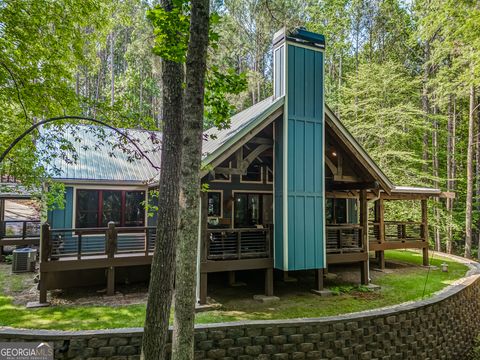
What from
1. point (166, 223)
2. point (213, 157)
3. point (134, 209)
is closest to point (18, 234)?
point (134, 209)

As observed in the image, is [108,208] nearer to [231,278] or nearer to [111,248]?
[111,248]

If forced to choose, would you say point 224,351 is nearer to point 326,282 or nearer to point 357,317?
point 357,317

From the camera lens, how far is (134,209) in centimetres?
1101

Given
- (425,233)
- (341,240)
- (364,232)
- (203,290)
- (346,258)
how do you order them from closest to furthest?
1. (203,290)
2. (346,258)
3. (341,240)
4. (364,232)
5. (425,233)

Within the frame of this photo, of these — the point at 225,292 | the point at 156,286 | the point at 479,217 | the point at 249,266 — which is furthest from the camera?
the point at 479,217

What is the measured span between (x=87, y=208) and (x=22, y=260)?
Result: 3073 mm

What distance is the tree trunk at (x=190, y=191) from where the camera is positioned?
11.5 ft

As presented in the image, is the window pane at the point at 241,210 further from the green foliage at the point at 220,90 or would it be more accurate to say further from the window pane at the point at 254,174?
the green foliage at the point at 220,90

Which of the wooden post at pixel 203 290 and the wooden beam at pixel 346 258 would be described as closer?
the wooden post at pixel 203 290

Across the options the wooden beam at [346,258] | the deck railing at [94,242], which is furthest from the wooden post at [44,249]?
the wooden beam at [346,258]

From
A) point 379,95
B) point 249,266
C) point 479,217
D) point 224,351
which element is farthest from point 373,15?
point 224,351

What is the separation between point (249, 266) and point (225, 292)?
4.14 ft

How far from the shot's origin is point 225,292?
898 centimetres

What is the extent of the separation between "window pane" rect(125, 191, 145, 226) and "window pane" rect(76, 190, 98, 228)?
0.96 metres
